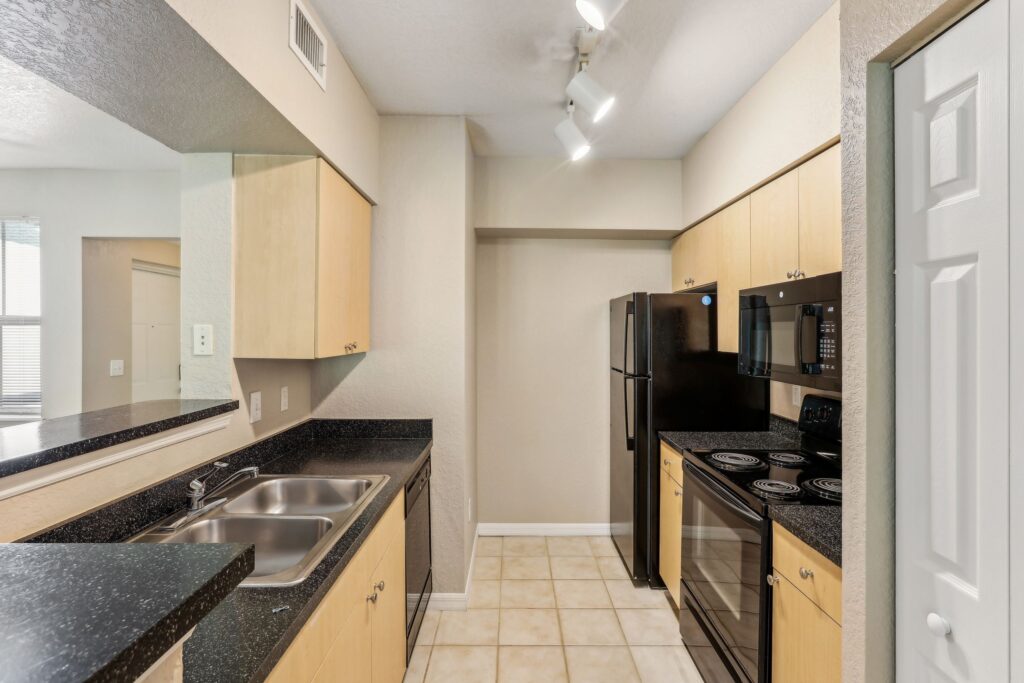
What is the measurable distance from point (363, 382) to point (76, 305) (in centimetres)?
237

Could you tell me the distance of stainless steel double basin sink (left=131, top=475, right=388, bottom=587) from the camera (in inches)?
52.0

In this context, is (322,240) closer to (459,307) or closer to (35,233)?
(459,307)

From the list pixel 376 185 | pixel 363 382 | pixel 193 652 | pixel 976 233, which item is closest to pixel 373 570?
pixel 193 652

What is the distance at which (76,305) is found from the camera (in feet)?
10.8

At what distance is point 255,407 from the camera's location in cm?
203

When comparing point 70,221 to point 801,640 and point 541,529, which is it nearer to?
point 541,529

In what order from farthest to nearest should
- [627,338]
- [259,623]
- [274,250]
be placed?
1. [627,338]
2. [274,250]
3. [259,623]

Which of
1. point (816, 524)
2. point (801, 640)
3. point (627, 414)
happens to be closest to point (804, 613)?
point (801, 640)

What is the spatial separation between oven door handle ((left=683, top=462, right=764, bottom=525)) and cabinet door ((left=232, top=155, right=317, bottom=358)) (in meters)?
1.73

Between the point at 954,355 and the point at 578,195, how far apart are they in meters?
2.58

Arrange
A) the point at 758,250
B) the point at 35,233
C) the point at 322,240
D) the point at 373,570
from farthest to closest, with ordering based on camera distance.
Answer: the point at 35,233
the point at 758,250
the point at 322,240
the point at 373,570

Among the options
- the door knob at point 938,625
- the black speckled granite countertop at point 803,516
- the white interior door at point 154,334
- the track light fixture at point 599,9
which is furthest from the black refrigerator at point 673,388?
the white interior door at point 154,334

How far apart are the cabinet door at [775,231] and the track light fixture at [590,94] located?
83cm

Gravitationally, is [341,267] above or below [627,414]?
above
